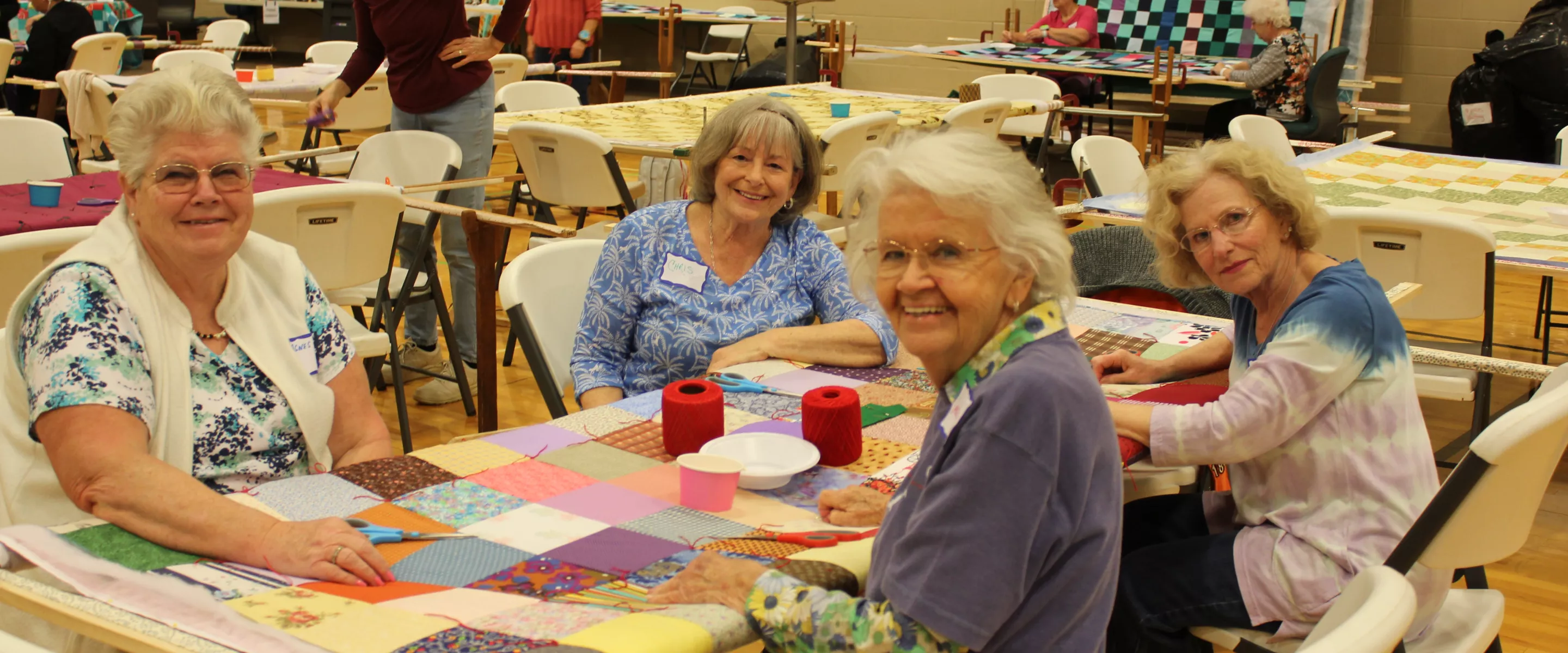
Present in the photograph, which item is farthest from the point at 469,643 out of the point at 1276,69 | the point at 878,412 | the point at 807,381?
the point at 1276,69

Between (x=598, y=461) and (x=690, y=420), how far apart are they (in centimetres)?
15

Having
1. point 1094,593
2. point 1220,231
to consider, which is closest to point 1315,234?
point 1220,231

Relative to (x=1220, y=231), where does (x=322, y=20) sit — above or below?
above

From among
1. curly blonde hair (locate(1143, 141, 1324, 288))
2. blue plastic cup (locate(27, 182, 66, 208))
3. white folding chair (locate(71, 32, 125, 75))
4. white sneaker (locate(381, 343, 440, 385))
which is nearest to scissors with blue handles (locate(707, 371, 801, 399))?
curly blonde hair (locate(1143, 141, 1324, 288))

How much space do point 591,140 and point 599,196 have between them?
0.24m

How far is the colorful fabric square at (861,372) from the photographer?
234 centimetres

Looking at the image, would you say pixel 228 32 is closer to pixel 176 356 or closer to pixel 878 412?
pixel 176 356

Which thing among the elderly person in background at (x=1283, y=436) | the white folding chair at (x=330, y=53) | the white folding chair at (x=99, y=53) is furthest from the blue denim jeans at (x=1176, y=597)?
the white folding chair at (x=99, y=53)

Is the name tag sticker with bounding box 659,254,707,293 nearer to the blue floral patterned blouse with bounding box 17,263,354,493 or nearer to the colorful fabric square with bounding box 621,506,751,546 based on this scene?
the blue floral patterned blouse with bounding box 17,263,354,493

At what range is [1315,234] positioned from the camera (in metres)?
2.07

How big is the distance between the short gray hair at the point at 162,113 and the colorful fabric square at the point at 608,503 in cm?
79

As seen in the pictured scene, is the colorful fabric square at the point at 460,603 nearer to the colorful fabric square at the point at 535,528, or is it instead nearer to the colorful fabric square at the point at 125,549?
the colorful fabric square at the point at 535,528

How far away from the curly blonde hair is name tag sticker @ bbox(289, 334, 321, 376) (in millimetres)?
1434

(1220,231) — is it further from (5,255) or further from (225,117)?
(5,255)
